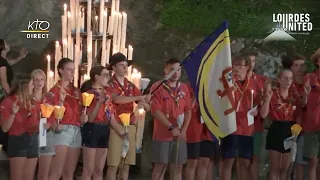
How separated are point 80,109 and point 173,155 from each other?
102 cm

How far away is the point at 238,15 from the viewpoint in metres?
7.32

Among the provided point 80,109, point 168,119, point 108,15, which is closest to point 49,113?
point 80,109

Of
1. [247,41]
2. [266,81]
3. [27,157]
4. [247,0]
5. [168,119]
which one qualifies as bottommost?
[27,157]

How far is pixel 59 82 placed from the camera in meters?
5.36

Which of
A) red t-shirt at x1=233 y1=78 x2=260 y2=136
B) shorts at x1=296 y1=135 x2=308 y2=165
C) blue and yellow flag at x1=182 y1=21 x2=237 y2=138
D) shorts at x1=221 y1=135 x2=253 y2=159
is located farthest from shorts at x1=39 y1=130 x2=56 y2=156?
shorts at x1=296 y1=135 x2=308 y2=165

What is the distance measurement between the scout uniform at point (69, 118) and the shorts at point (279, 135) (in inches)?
75.2

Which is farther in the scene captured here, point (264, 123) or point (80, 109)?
point (264, 123)

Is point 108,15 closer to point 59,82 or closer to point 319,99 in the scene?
point 59,82

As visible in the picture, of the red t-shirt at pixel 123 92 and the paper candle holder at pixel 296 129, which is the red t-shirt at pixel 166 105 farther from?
the paper candle holder at pixel 296 129

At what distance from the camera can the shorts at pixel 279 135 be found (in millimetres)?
5746

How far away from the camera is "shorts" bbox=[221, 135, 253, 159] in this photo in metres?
5.78

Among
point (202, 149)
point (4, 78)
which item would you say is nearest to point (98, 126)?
point (202, 149)

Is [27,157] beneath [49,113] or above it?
beneath

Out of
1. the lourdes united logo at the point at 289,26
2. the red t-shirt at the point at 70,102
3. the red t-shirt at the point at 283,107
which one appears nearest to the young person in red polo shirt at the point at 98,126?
the red t-shirt at the point at 70,102
